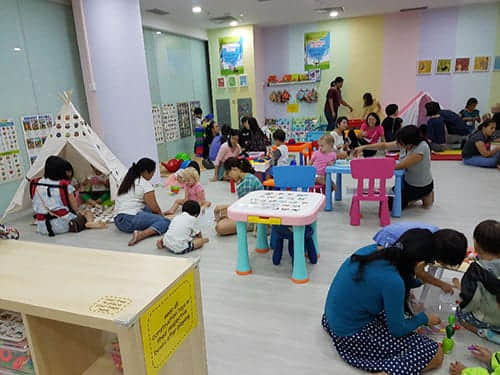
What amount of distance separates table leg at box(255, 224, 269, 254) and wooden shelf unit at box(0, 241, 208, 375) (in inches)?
84.0

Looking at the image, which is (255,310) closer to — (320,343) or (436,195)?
(320,343)

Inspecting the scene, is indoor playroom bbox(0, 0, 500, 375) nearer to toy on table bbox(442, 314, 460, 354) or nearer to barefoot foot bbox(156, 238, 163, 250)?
toy on table bbox(442, 314, 460, 354)

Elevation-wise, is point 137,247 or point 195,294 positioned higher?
point 195,294

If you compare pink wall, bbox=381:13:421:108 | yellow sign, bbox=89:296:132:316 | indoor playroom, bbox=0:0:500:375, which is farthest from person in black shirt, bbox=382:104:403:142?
yellow sign, bbox=89:296:132:316

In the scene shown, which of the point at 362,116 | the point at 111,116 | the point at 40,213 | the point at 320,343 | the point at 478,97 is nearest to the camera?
the point at 320,343

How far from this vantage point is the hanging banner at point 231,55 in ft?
32.2

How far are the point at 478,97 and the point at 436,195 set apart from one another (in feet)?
17.4

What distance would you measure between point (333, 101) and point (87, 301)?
29.1ft

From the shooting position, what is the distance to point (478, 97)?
30.0 feet

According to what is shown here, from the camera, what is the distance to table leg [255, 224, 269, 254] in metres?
3.79

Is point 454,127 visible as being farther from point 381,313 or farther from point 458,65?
point 381,313

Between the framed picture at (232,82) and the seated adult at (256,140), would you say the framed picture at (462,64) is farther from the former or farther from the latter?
the seated adult at (256,140)

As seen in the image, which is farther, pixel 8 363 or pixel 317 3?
pixel 317 3

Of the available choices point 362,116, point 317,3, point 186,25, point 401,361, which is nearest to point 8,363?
point 401,361
